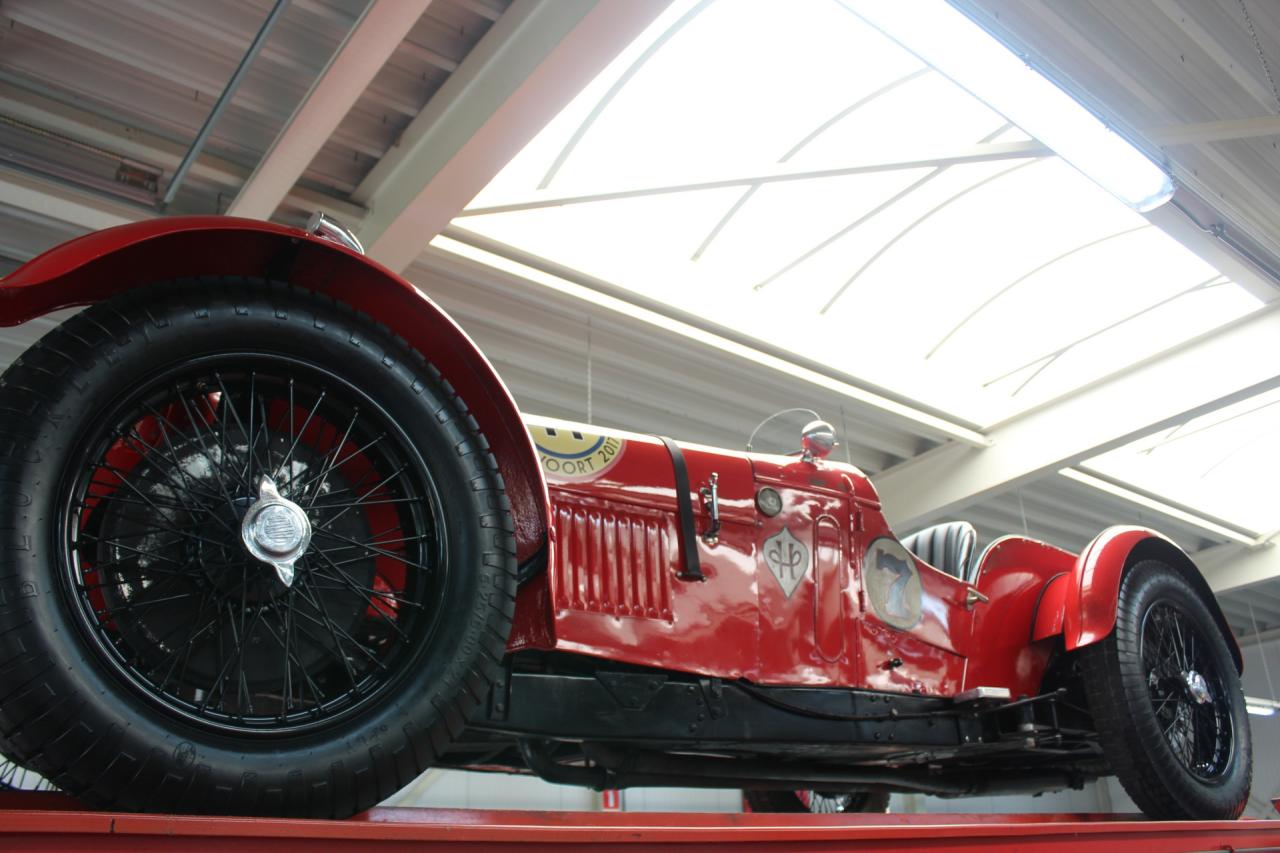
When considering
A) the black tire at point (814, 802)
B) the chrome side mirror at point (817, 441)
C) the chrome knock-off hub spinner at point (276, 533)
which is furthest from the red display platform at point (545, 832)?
the black tire at point (814, 802)

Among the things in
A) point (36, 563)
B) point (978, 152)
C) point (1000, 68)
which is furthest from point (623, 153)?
point (36, 563)

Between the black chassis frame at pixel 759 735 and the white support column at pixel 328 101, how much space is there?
2.78 m

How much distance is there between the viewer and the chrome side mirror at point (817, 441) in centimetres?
317

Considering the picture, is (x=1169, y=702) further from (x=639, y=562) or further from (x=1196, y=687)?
(x=639, y=562)

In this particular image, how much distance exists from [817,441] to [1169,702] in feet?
5.14

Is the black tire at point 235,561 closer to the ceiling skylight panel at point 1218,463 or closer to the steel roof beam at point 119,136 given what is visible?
the steel roof beam at point 119,136

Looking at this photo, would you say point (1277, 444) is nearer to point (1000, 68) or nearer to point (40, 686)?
point (1000, 68)

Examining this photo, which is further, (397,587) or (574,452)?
(574,452)

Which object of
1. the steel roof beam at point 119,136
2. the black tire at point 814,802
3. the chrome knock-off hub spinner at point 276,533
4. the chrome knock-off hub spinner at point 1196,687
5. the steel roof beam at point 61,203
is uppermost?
the steel roof beam at point 119,136

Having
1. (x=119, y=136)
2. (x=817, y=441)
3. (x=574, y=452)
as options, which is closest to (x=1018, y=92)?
(x=817, y=441)

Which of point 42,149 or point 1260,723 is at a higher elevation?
point 42,149

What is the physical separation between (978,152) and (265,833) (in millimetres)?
5127

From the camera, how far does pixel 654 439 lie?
2934 mm

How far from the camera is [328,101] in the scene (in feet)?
14.4
